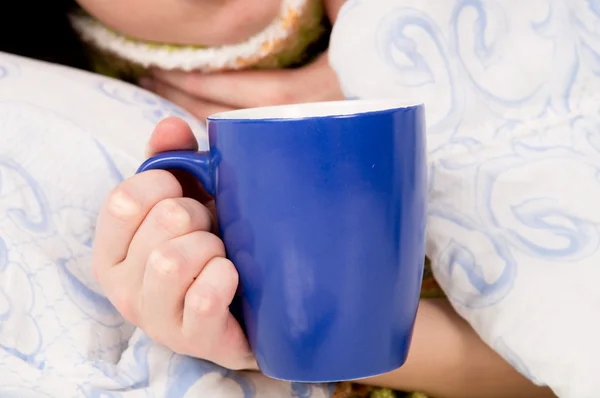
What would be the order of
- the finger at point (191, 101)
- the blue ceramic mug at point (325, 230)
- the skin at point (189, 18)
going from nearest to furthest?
the blue ceramic mug at point (325, 230) → the skin at point (189, 18) → the finger at point (191, 101)

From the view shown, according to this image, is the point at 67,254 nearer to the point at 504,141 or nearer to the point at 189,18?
the point at 189,18

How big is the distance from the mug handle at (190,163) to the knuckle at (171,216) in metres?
0.03

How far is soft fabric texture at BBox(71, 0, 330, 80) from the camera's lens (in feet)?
2.29

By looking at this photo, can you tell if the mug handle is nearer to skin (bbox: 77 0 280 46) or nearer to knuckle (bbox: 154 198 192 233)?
knuckle (bbox: 154 198 192 233)

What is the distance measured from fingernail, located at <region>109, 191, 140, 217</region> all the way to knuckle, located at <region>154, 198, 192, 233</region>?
0.05 feet

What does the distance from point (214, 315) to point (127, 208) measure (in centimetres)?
9

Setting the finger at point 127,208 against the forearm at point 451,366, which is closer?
the finger at point 127,208

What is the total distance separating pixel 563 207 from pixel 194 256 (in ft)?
1.00

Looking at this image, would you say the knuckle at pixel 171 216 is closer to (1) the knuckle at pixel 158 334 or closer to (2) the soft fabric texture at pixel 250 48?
(1) the knuckle at pixel 158 334

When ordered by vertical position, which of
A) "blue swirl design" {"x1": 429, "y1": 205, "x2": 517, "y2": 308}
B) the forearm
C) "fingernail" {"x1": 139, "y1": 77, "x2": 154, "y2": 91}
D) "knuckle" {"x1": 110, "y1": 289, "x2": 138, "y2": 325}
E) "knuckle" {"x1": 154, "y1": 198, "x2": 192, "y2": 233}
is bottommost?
the forearm

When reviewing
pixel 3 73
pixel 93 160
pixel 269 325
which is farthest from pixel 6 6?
pixel 269 325

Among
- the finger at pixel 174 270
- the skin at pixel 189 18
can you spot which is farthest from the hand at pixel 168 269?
the skin at pixel 189 18

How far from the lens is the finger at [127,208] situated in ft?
1.32

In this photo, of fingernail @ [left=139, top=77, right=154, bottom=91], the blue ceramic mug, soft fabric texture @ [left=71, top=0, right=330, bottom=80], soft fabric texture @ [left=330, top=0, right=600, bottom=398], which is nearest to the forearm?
soft fabric texture @ [left=330, top=0, right=600, bottom=398]
